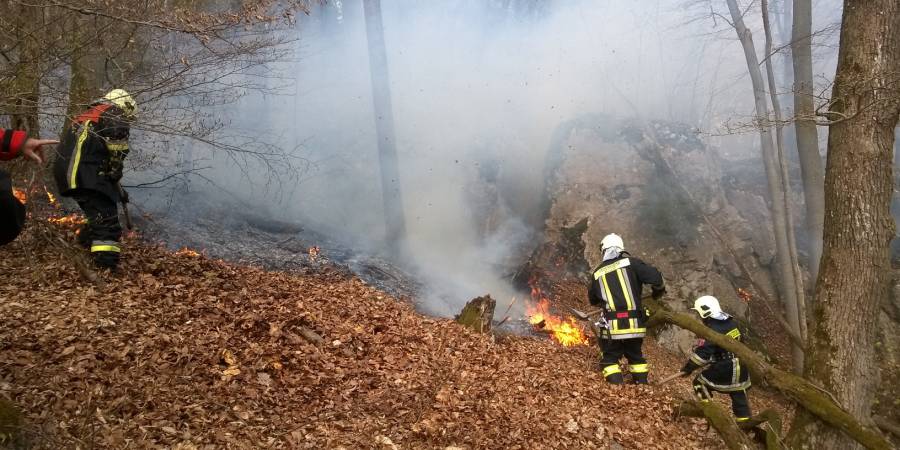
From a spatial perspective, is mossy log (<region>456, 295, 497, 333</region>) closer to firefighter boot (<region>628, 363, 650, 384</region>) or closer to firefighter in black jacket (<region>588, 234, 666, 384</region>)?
firefighter in black jacket (<region>588, 234, 666, 384</region>)

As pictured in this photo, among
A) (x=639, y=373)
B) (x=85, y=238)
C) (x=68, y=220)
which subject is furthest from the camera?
(x=68, y=220)

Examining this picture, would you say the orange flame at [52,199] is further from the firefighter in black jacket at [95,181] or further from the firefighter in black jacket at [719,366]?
the firefighter in black jacket at [719,366]

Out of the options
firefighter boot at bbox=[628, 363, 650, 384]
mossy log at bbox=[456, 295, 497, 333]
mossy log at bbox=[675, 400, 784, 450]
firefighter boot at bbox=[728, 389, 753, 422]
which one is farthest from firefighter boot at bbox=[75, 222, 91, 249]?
firefighter boot at bbox=[728, 389, 753, 422]

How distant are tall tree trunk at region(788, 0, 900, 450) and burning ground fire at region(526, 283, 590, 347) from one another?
3.99 metres

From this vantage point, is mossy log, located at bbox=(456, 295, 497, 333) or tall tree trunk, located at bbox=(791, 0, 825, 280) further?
tall tree trunk, located at bbox=(791, 0, 825, 280)

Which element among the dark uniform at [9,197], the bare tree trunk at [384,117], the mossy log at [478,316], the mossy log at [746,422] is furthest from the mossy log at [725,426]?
the bare tree trunk at [384,117]

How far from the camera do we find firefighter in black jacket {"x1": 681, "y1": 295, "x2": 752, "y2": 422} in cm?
668

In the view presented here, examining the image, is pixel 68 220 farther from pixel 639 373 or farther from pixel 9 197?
pixel 639 373

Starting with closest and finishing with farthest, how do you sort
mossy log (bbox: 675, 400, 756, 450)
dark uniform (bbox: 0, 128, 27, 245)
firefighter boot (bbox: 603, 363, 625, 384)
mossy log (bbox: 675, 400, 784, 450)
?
dark uniform (bbox: 0, 128, 27, 245) < mossy log (bbox: 675, 400, 756, 450) < mossy log (bbox: 675, 400, 784, 450) < firefighter boot (bbox: 603, 363, 625, 384)

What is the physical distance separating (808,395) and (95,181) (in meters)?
7.76

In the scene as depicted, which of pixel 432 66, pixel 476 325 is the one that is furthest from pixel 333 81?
pixel 476 325

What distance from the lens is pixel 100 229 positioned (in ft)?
18.3

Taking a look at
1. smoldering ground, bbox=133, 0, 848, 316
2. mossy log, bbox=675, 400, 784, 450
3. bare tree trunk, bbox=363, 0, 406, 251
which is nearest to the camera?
mossy log, bbox=675, 400, 784, 450

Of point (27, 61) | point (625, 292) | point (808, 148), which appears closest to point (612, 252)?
point (625, 292)
